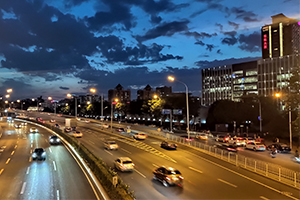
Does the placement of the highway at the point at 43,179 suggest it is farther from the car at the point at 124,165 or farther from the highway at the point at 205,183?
the highway at the point at 205,183

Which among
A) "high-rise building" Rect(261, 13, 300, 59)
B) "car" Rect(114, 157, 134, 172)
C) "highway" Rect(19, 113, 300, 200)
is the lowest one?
"highway" Rect(19, 113, 300, 200)

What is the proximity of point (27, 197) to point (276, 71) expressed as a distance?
4066 inches

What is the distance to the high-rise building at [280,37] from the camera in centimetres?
10625

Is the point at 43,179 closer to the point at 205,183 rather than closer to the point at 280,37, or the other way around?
the point at 205,183

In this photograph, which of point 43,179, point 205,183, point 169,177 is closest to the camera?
point 169,177

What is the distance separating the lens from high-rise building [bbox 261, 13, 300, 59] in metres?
106

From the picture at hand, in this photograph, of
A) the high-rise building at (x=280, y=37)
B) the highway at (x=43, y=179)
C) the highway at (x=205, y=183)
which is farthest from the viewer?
the high-rise building at (x=280, y=37)

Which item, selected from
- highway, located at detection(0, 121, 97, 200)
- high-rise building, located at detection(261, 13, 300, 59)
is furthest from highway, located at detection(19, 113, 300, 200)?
high-rise building, located at detection(261, 13, 300, 59)

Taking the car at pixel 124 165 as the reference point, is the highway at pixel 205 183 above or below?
below

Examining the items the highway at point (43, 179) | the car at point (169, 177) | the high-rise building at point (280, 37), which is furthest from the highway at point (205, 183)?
the high-rise building at point (280, 37)

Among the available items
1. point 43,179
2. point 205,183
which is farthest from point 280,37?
point 43,179

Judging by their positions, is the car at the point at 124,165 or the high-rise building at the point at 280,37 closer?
the car at the point at 124,165

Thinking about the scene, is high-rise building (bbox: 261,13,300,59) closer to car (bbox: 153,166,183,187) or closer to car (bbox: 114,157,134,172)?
car (bbox: 114,157,134,172)

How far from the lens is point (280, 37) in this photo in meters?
110
